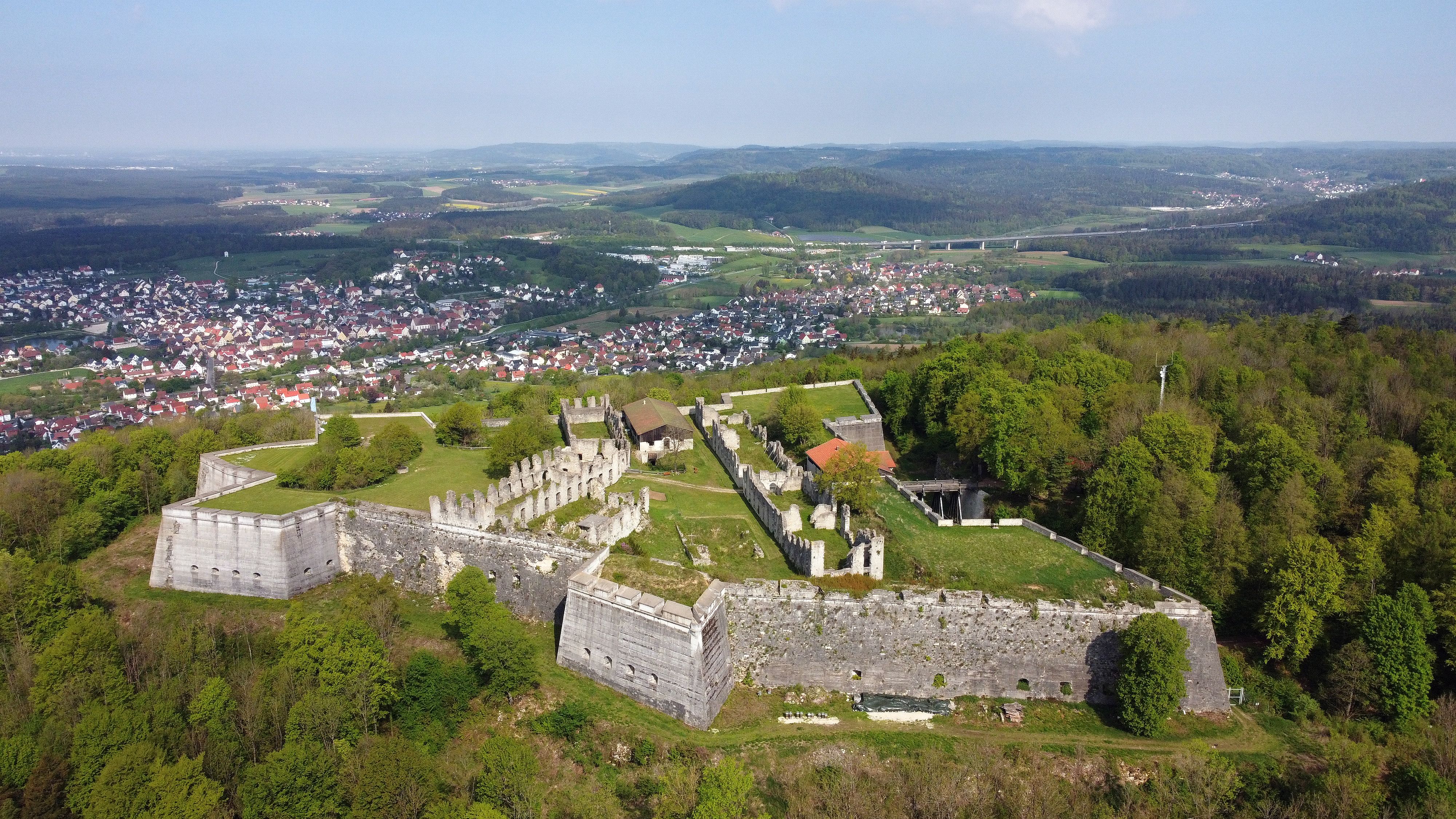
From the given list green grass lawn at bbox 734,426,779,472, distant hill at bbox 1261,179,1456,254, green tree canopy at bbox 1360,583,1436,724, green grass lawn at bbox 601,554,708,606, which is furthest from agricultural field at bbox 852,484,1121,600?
distant hill at bbox 1261,179,1456,254

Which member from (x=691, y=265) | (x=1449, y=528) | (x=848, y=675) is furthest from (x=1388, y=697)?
(x=691, y=265)

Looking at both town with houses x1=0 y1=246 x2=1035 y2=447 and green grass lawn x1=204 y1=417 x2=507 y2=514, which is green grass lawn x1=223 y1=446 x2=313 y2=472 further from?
town with houses x1=0 y1=246 x2=1035 y2=447

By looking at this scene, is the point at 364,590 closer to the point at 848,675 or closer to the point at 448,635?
the point at 448,635

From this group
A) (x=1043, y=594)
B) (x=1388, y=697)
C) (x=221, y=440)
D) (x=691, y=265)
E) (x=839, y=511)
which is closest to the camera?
(x=1388, y=697)

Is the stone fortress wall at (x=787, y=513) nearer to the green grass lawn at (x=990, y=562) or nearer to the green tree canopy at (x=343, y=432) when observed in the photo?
the green grass lawn at (x=990, y=562)

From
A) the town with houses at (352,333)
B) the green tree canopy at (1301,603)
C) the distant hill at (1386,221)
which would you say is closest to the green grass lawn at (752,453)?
the green tree canopy at (1301,603)

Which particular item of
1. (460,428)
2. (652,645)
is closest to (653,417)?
(460,428)

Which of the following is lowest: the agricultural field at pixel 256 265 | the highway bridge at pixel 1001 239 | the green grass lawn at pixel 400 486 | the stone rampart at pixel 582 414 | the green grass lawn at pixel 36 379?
the green grass lawn at pixel 36 379

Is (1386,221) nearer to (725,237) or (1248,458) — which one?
(725,237)
